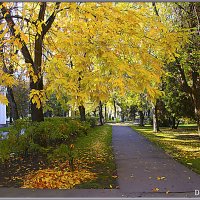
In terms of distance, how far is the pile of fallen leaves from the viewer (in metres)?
6.26

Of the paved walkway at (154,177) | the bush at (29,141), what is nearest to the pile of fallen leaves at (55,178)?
the bush at (29,141)

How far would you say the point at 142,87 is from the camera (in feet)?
20.9

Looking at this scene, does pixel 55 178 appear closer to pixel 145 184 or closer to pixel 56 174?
pixel 56 174

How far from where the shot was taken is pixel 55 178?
22.4 feet

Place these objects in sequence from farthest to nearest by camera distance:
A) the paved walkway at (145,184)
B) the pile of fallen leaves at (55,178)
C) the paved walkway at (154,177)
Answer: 1. the pile of fallen leaves at (55,178)
2. the paved walkway at (154,177)
3. the paved walkway at (145,184)

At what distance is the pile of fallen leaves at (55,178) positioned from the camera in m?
6.26

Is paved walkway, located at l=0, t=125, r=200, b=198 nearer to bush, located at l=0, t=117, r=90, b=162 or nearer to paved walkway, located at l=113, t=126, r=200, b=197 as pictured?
paved walkway, located at l=113, t=126, r=200, b=197

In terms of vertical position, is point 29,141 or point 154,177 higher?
point 29,141

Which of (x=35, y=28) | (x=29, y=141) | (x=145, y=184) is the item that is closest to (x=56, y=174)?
(x=29, y=141)

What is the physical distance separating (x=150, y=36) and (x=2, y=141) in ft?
15.0

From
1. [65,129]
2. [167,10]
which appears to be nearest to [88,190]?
[65,129]

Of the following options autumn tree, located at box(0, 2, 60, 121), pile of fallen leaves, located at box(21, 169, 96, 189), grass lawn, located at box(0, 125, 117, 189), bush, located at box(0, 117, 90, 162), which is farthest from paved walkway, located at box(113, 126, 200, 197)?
autumn tree, located at box(0, 2, 60, 121)

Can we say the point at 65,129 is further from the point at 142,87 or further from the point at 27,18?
the point at 142,87

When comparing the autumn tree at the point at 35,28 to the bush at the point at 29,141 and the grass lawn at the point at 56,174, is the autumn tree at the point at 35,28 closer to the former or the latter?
the bush at the point at 29,141
